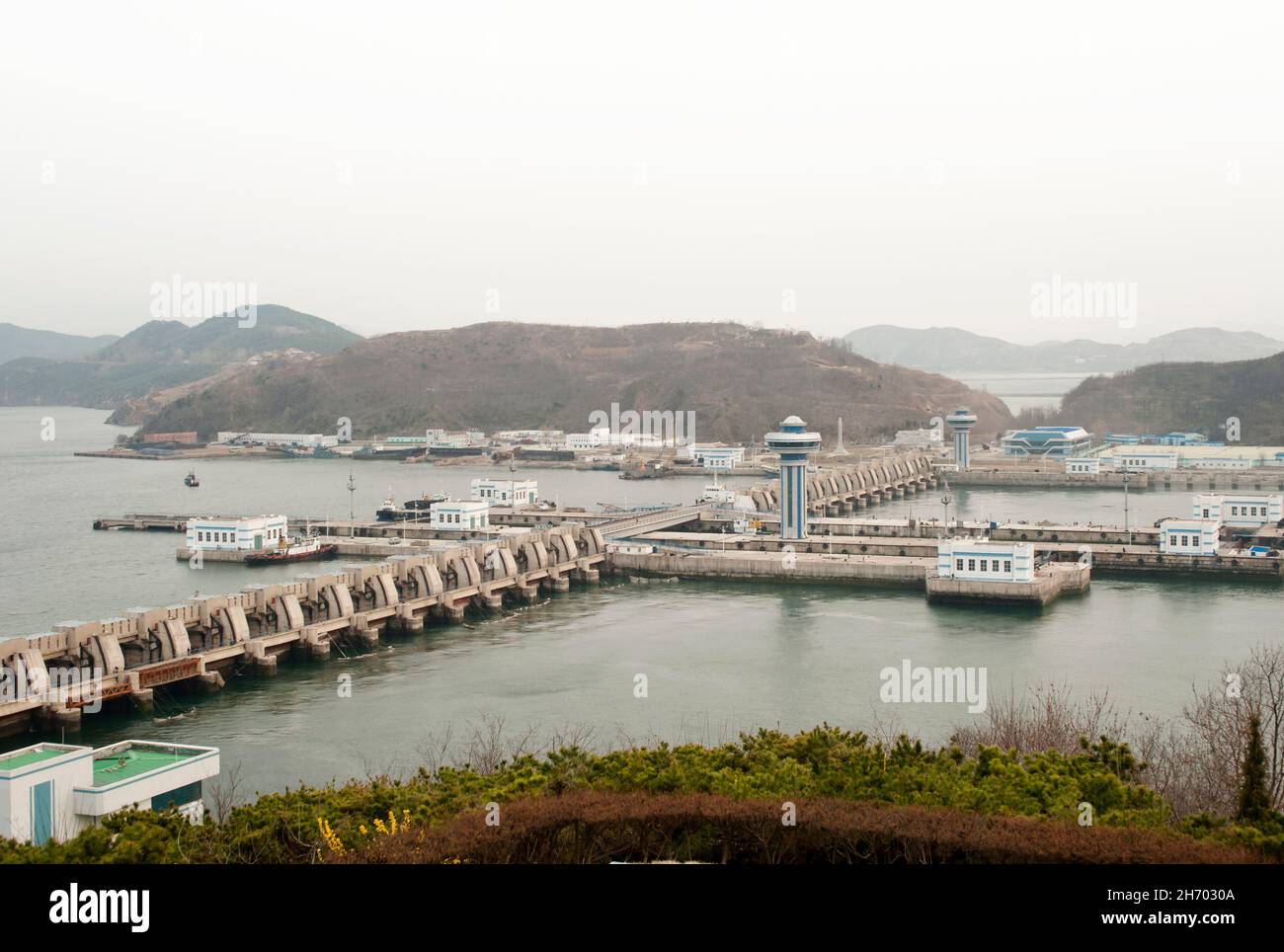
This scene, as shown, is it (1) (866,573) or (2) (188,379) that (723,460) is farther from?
(2) (188,379)

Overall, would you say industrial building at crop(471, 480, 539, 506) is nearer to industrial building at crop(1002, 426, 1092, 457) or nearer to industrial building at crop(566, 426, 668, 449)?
industrial building at crop(566, 426, 668, 449)

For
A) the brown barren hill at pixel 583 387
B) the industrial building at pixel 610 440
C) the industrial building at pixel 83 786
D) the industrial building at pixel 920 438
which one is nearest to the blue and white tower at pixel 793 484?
the industrial building at pixel 83 786

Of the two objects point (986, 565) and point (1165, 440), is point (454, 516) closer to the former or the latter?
point (986, 565)

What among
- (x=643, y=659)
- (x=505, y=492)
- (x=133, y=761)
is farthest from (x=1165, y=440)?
(x=133, y=761)

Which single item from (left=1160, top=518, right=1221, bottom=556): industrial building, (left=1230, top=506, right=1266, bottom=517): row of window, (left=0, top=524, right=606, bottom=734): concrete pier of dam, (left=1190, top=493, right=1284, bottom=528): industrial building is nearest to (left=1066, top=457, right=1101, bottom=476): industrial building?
(left=1190, top=493, right=1284, bottom=528): industrial building

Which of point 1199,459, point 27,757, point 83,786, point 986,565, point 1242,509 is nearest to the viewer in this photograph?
point 83,786

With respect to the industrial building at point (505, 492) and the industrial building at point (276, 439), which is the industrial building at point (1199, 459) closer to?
the industrial building at point (505, 492)
